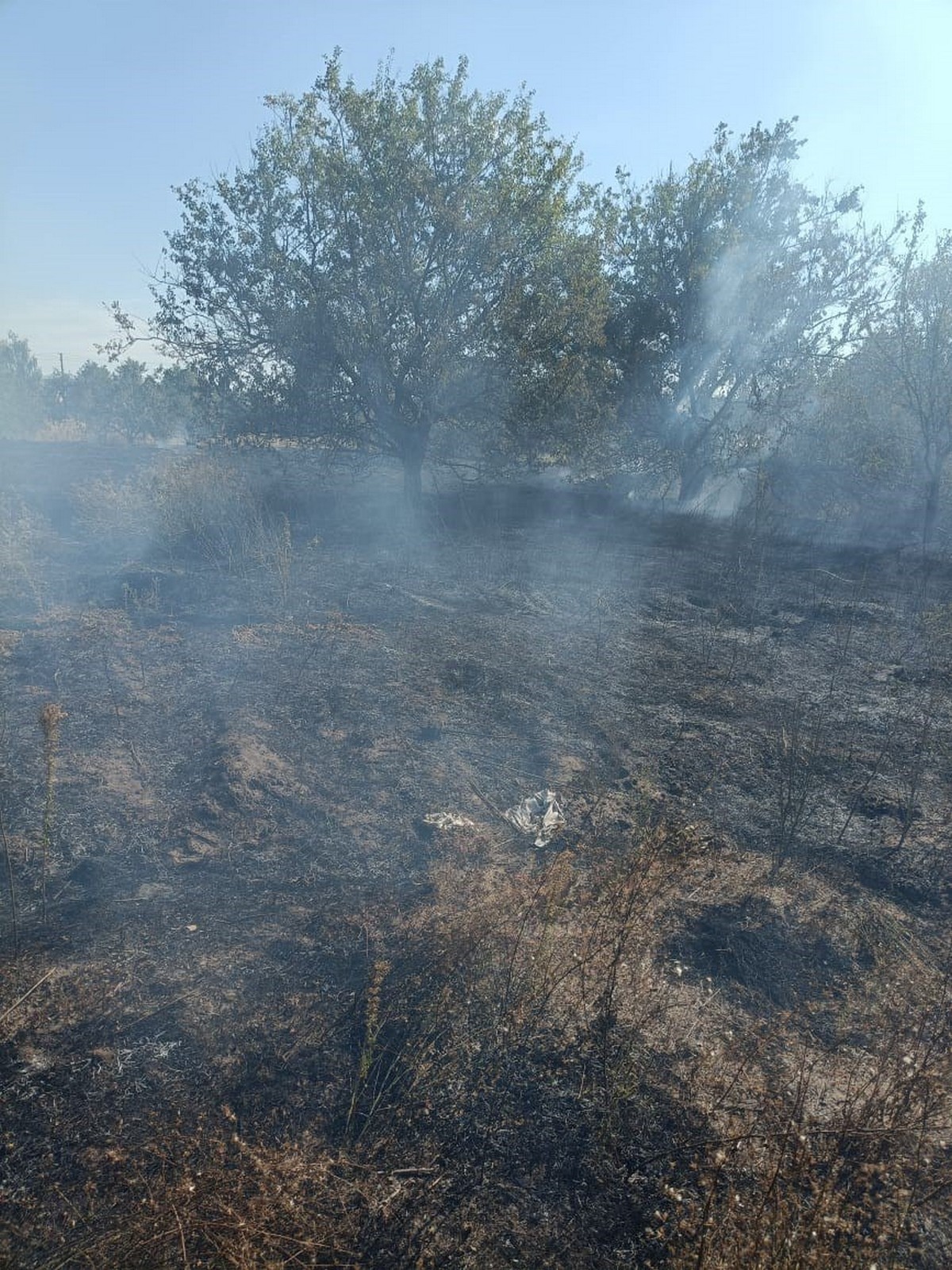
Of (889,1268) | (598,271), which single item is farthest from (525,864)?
(598,271)

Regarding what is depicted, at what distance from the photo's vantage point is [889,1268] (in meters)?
1.98

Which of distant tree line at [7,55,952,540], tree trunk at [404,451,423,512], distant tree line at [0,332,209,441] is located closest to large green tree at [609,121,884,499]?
distant tree line at [7,55,952,540]

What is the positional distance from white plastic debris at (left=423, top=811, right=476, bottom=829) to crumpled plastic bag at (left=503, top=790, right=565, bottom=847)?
231 millimetres

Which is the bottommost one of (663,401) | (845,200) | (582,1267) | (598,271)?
(582,1267)

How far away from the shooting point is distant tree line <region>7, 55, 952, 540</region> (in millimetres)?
9023

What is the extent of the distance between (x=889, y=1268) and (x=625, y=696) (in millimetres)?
4012

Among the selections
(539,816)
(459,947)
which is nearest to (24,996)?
(459,947)

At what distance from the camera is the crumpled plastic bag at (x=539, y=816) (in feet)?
12.9

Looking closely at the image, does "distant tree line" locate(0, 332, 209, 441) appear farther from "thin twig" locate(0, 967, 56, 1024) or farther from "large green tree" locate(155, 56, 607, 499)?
"thin twig" locate(0, 967, 56, 1024)

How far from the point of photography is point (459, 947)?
3.02m

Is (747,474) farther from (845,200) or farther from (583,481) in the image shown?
(845,200)

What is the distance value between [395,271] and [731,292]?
601cm

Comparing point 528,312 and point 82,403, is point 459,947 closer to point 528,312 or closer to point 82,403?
point 528,312

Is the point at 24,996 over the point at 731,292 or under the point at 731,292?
under
